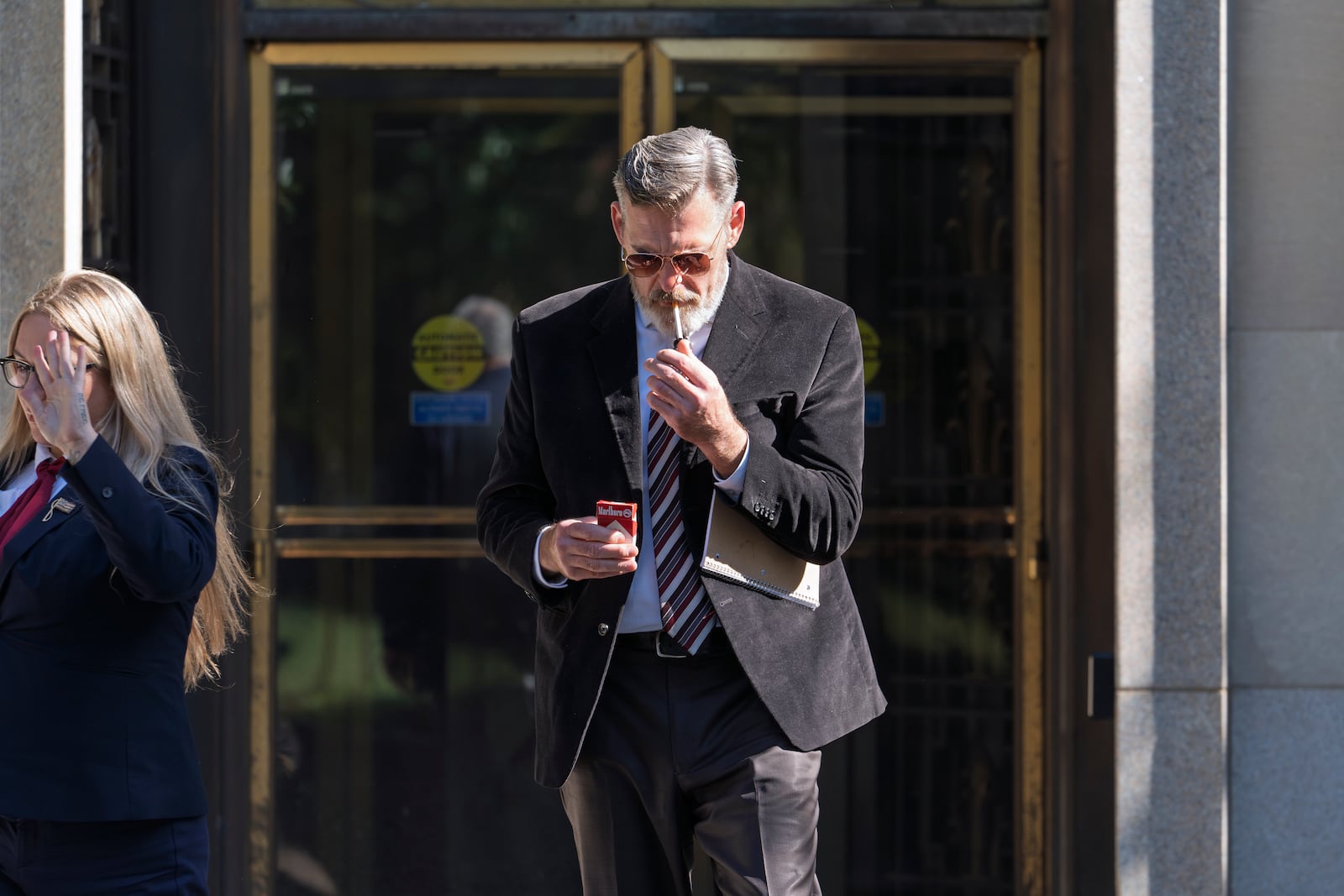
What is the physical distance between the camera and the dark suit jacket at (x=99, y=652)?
9.16 feet

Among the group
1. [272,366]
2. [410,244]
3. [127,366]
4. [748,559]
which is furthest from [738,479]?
[272,366]

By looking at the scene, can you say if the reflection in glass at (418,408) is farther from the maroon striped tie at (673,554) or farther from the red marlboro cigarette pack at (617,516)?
the red marlboro cigarette pack at (617,516)

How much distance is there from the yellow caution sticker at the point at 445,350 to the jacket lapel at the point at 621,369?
195 cm

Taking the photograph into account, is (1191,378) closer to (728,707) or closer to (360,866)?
(728,707)

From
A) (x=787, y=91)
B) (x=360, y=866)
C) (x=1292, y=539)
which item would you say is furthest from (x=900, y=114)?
(x=360, y=866)

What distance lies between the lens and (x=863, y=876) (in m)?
5.26

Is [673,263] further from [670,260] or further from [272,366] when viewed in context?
[272,366]

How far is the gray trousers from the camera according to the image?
3080mm

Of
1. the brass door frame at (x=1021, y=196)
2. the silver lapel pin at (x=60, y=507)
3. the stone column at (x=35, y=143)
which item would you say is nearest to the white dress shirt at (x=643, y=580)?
the silver lapel pin at (x=60, y=507)

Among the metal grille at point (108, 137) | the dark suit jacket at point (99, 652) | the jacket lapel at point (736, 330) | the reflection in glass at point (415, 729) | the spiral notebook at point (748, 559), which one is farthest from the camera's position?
the reflection in glass at point (415, 729)

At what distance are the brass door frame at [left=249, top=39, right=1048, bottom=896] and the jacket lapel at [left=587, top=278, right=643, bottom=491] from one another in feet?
6.58

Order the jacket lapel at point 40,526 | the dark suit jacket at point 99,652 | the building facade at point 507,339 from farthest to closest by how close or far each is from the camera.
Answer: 1. the building facade at point 507,339
2. the jacket lapel at point 40,526
3. the dark suit jacket at point 99,652

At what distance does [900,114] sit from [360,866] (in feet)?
9.98

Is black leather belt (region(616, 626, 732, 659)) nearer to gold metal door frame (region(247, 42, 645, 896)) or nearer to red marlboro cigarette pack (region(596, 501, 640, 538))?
red marlboro cigarette pack (region(596, 501, 640, 538))
